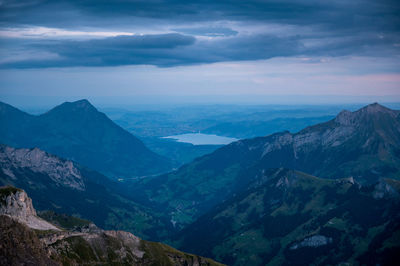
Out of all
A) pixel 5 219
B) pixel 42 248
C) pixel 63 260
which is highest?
pixel 5 219

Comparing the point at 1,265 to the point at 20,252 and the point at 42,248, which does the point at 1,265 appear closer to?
the point at 20,252

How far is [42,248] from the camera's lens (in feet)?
557

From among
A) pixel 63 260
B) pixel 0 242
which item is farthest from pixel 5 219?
pixel 63 260

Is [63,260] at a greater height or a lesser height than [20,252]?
lesser

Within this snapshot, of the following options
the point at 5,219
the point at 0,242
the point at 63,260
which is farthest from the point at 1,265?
the point at 63,260

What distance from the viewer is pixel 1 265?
463ft

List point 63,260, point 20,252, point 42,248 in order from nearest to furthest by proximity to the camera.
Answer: point 20,252 < point 42,248 < point 63,260

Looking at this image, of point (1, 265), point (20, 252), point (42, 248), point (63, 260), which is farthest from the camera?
point (63, 260)

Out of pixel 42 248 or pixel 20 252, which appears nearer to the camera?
pixel 20 252

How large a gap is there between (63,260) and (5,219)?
122ft

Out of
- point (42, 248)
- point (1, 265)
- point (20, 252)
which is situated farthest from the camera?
point (42, 248)

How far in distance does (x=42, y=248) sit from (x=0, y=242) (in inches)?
897

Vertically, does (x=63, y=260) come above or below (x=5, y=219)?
below

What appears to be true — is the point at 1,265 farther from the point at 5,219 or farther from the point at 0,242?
the point at 5,219
